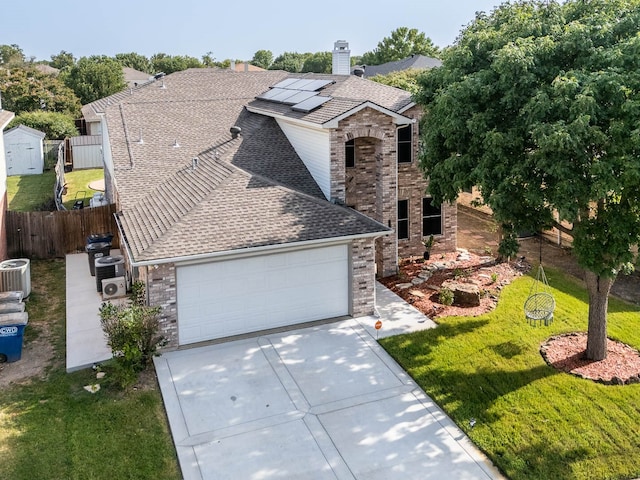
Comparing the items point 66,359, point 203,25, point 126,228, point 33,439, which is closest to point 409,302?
point 126,228

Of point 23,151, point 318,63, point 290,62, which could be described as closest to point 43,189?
point 23,151

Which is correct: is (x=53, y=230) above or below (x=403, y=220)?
below

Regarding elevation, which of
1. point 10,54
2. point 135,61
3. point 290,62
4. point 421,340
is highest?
point 10,54

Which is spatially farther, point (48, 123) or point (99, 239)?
point (48, 123)

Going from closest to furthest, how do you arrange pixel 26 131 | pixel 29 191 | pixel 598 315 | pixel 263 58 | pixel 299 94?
1. pixel 598 315
2. pixel 299 94
3. pixel 29 191
4. pixel 26 131
5. pixel 263 58

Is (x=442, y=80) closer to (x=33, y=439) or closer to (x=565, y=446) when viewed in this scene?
(x=565, y=446)

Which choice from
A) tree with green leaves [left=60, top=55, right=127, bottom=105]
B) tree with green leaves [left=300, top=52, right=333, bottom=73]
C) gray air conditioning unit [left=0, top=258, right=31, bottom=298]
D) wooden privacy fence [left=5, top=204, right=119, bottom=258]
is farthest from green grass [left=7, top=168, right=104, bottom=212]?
tree with green leaves [left=300, top=52, right=333, bottom=73]

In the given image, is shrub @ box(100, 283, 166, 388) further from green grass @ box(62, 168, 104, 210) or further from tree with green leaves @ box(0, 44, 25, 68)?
tree with green leaves @ box(0, 44, 25, 68)

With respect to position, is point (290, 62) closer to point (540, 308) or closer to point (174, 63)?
point (174, 63)
